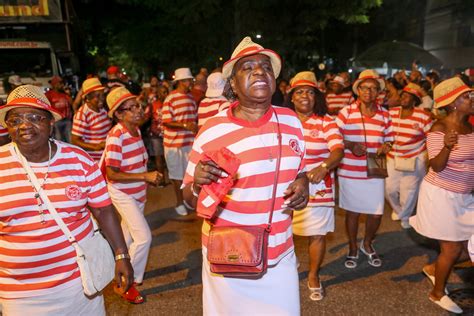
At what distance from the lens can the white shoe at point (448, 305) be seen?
13.2 feet

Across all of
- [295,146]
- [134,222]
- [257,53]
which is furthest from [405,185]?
[257,53]

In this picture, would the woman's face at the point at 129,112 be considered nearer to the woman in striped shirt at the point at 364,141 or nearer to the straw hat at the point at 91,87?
the straw hat at the point at 91,87

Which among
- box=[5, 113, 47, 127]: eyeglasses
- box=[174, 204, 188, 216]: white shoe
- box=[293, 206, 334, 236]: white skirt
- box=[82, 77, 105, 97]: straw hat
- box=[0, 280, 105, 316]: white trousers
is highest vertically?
box=[5, 113, 47, 127]: eyeglasses

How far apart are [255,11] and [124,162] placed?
1377 cm

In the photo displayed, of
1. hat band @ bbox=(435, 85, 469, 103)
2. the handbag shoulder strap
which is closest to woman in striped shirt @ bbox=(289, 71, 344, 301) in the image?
hat band @ bbox=(435, 85, 469, 103)

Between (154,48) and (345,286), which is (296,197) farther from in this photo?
(154,48)

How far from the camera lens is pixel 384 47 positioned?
18094 millimetres

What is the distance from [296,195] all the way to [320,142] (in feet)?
6.65

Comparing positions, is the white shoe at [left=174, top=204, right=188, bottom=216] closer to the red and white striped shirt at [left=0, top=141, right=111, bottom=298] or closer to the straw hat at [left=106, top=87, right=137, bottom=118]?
the straw hat at [left=106, top=87, right=137, bottom=118]

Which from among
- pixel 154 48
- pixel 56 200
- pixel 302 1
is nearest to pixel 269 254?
pixel 56 200

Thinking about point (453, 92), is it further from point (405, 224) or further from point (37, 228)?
point (37, 228)

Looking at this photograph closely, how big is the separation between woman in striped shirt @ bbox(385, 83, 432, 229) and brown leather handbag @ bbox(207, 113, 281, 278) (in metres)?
4.47

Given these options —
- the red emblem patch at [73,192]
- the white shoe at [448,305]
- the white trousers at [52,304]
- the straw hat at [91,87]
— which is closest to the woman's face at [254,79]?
the red emblem patch at [73,192]

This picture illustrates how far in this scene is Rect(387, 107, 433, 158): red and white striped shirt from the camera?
6.15m
